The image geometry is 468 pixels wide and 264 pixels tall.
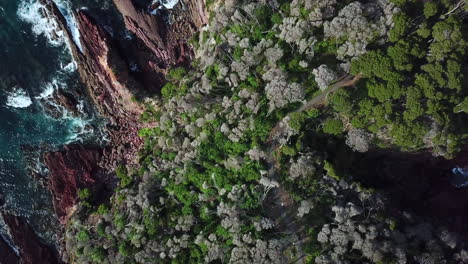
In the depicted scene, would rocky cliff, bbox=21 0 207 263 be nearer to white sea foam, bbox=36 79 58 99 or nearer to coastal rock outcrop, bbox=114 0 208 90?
coastal rock outcrop, bbox=114 0 208 90

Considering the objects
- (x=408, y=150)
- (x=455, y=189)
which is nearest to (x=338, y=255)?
(x=408, y=150)

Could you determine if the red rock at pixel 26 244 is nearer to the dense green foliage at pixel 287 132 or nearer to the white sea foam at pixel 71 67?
the dense green foliage at pixel 287 132

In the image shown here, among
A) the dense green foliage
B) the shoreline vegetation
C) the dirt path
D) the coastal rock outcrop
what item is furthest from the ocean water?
the dirt path

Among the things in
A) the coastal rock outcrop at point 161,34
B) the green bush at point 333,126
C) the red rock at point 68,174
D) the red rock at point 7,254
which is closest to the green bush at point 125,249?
the red rock at point 68,174

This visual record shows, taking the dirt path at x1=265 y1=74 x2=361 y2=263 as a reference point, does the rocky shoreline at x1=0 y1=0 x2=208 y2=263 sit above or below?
above

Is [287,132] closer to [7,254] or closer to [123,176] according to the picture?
[123,176]

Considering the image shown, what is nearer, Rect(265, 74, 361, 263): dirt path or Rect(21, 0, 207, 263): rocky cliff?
Rect(265, 74, 361, 263): dirt path

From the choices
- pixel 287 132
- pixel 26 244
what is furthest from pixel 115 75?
pixel 26 244

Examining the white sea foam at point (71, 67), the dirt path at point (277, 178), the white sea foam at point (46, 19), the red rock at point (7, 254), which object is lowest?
the dirt path at point (277, 178)

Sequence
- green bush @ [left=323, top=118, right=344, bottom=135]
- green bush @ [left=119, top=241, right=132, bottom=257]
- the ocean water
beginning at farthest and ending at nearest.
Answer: the ocean water → green bush @ [left=119, top=241, right=132, bottom=257] → green bush @ [left=323, top=118, right=344, bottom=135]
